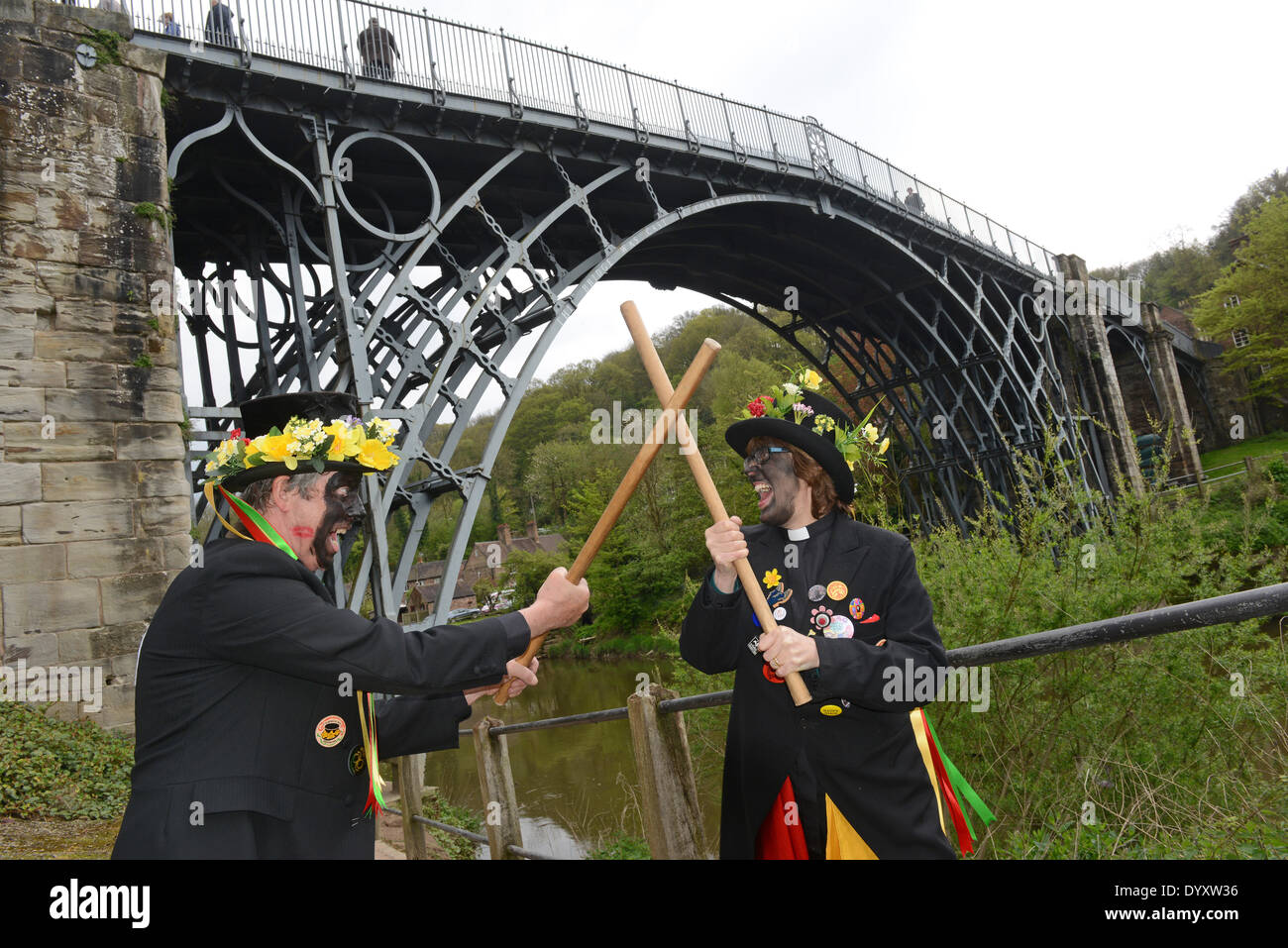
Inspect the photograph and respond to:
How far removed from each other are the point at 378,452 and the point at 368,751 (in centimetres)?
77

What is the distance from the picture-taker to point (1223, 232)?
4791cm

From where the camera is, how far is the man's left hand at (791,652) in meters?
1.92

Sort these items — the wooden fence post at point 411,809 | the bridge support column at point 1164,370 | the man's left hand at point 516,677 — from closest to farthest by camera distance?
1. the man's left hand at point 516,677
2. the wooden fence post at point 411,809
3. the bridge support column at point 1164,370

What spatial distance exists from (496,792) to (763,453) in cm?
293

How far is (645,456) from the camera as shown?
7.57 feet

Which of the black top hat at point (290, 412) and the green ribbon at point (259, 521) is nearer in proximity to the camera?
the green ribbon at point (259, 521)

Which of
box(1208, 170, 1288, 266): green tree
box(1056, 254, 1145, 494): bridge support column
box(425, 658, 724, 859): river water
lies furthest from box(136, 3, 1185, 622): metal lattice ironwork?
box(1208, 170, 1288, 266): green tree

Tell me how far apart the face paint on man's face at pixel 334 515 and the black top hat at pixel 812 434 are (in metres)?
1.07

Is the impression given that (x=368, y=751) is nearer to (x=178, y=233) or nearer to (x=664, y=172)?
(x=178, y=233)

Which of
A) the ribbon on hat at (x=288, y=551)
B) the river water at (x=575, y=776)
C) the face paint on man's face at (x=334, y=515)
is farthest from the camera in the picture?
the river water at (x=575, y=776)

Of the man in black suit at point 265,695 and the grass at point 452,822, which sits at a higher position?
the man in black suit at point 265,695

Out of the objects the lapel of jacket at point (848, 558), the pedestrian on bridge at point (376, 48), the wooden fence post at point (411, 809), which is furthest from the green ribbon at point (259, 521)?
the pedestrian on bridge at point (376, 48)

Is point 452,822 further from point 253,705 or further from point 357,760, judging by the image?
point 253,705

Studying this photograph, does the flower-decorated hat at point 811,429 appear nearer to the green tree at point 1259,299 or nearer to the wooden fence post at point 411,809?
the wooden fence post at point 411,809
